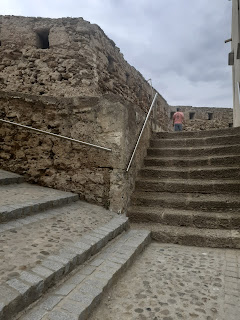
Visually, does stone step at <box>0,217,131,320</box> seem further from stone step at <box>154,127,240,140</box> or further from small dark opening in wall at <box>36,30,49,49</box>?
small dark opening in wall at <box>36,30,49,49</box>

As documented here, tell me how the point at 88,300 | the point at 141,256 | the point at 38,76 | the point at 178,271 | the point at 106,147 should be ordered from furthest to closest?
the point at 38,76 → the point at 106,147 → the point at 141,256 → the point at 178,271 → the point at 88,300

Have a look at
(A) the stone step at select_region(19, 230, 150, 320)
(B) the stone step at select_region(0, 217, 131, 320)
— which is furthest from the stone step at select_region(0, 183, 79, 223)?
(A) the stone step at select_region(19, 230, 150, 320)

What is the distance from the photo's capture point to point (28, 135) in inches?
157

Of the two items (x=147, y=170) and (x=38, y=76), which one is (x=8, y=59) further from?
(x=147, y=170)

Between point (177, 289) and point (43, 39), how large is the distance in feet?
25.7

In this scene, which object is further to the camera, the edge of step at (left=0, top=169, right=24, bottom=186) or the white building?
the white building

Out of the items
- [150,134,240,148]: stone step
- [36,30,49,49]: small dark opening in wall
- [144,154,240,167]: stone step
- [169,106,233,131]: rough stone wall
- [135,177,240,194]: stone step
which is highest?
[36,30,49,49]: small dark opening in wall

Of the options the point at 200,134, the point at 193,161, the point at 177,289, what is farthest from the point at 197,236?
the point at 200,134

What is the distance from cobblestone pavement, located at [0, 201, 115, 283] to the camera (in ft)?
5.90

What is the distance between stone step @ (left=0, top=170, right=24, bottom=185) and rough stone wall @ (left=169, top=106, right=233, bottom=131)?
41.5 feet

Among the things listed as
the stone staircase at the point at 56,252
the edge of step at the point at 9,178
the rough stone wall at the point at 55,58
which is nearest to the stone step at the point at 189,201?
the stone staircase at the point at 56,252

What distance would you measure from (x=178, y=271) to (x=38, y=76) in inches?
261

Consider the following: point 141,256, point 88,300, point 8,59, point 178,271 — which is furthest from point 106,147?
point 8,59

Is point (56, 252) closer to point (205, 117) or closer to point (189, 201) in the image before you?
point (189, 201)
